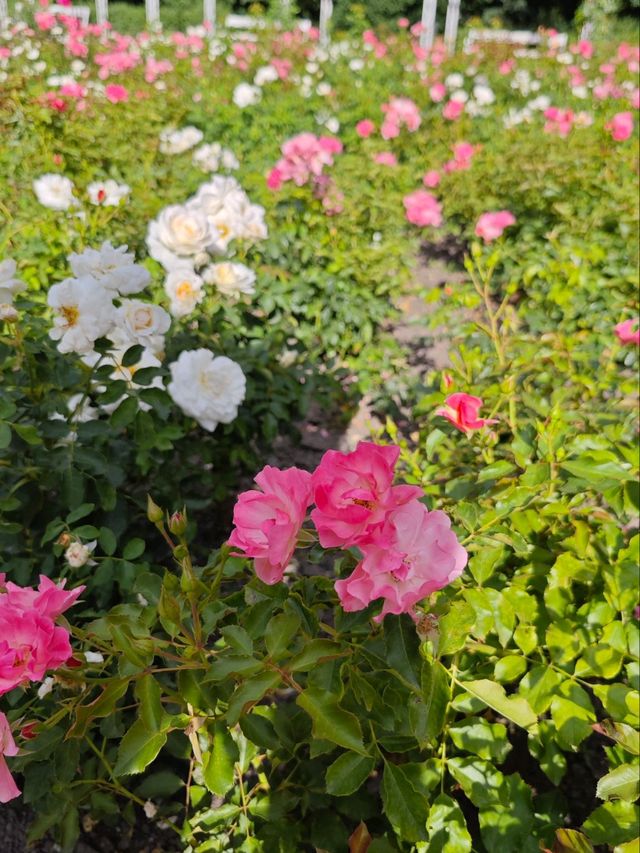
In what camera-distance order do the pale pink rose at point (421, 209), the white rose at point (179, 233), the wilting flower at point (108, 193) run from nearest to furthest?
the white rose at point (179, 233), the wilting flower at point (108, 193), the pale pink rose at point (421, 209)

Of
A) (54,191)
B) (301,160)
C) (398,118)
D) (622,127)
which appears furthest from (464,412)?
(398,118)

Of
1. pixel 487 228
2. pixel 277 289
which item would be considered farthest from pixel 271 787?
pixel 487 228

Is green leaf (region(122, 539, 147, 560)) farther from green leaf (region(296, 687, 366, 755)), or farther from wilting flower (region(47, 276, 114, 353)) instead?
green leaf (region(296, 687, 366, 755))

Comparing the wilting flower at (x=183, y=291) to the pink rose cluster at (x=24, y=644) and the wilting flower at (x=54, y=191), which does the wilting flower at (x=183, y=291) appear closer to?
the wilting flower at (x=54, y=191)

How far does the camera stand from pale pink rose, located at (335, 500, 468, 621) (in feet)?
2.22

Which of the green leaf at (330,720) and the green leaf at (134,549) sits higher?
the green leaf at (330,720)

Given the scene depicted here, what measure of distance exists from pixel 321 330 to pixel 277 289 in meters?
0.41

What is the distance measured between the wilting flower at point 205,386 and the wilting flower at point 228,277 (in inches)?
15.3

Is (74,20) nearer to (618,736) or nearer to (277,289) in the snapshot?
(277,289)

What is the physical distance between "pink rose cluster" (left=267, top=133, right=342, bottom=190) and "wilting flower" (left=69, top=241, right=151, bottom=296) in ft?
5.75

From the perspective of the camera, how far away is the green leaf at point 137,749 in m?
0.71

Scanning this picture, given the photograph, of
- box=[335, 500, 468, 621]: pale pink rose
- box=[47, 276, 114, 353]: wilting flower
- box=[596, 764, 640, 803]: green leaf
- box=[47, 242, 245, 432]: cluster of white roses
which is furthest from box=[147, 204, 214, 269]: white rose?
box=[596, 764, 640, 803]: green leaf

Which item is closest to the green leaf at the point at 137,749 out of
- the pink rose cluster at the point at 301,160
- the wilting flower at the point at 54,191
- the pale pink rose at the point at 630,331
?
the pale pink rose at the point at 630,331

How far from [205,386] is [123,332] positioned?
25 cm
